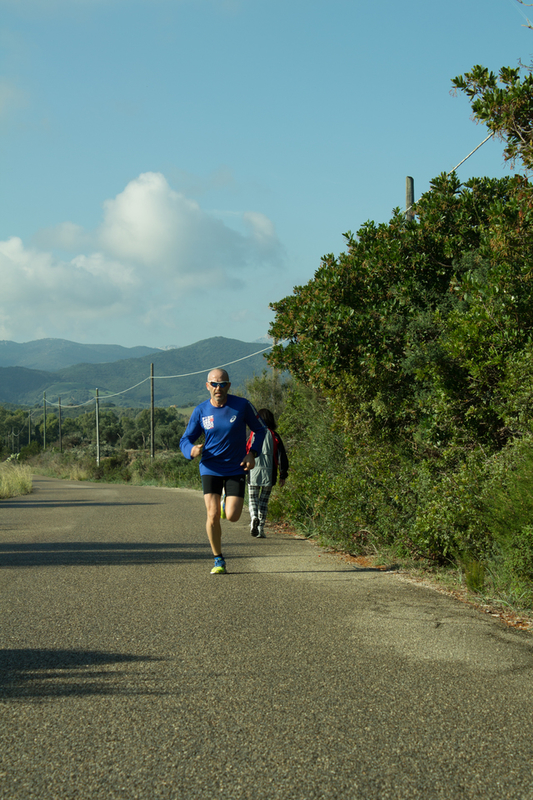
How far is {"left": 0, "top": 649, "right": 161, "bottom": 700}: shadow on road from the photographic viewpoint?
397 cm

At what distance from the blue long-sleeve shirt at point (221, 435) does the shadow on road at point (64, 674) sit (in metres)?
3.14

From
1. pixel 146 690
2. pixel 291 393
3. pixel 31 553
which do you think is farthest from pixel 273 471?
pixel 146 690

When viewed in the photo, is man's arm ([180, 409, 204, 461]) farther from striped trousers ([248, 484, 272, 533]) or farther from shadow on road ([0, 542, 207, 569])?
striped trousers ([248, 484, 272, 533])

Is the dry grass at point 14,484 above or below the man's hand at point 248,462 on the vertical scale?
below

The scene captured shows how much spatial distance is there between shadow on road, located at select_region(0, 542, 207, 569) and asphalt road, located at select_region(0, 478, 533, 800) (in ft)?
3.22

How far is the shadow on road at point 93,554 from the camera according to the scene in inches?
329

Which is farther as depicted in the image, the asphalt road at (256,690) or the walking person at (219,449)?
the walking person at (219,449)

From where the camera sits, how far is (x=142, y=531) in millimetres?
11516

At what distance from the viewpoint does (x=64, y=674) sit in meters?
4.25

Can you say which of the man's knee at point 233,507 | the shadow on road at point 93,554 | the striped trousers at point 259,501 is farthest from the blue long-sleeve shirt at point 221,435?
the striped trousers at point 259,501

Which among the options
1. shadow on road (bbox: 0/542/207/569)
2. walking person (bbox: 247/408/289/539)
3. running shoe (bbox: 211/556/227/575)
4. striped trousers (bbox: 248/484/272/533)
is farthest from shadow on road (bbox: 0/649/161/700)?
striped trousers (bbox: 248/484/272/533)

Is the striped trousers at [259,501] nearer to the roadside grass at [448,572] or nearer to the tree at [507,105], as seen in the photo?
the roadside grass at [448,572]

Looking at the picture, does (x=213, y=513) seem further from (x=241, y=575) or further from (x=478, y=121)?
(x=478, y=121)

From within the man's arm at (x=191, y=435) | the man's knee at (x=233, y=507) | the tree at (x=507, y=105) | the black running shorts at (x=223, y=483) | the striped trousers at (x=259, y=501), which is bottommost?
the striped trousers at (x=259, y=501)
